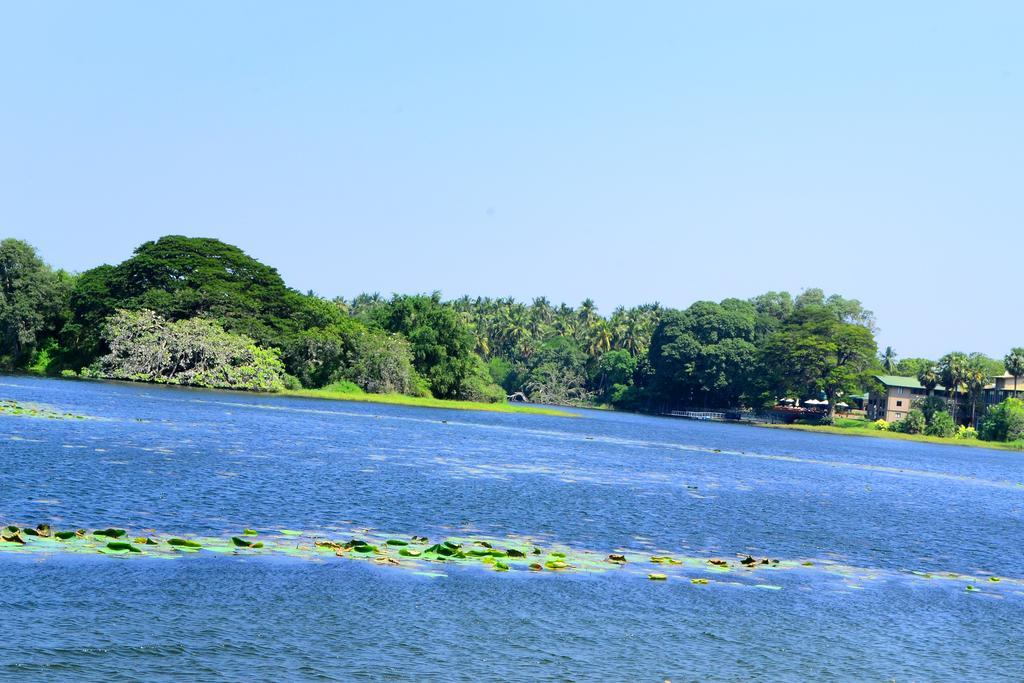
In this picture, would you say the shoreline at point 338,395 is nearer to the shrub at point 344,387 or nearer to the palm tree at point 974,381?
the shrub at point 344,387

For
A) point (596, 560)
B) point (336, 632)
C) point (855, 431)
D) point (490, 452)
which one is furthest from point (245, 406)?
point (855, 431)

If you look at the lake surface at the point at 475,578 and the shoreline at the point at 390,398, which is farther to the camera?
the shoreline at the point at 390,398

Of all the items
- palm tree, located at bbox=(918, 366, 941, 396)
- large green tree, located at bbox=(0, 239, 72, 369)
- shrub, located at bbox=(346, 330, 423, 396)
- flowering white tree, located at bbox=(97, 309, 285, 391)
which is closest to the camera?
flowering white tree, located at bbox=(97, 309, 285, 391)

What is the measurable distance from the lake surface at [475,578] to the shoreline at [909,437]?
314 feet

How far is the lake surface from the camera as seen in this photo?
18.7m

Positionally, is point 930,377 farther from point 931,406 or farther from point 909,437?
point 909,437

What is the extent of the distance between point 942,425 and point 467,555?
152 m

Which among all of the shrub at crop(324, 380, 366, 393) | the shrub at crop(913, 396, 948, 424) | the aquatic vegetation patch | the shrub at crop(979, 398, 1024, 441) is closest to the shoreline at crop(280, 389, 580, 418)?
the shrub at crop(324, 380, 366, 393)

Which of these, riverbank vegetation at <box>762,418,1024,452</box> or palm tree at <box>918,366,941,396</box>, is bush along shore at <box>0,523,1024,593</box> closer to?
riverbank vegetation at <box>762,418,1024,452</box>

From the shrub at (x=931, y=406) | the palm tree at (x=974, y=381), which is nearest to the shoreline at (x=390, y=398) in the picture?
the shrub at (x=931, y=406)

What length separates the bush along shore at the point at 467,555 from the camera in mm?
24828

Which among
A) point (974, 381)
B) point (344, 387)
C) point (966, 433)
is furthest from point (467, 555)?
point (974, 381)

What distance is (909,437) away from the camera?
534 ft

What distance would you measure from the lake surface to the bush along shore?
375 millimetres
